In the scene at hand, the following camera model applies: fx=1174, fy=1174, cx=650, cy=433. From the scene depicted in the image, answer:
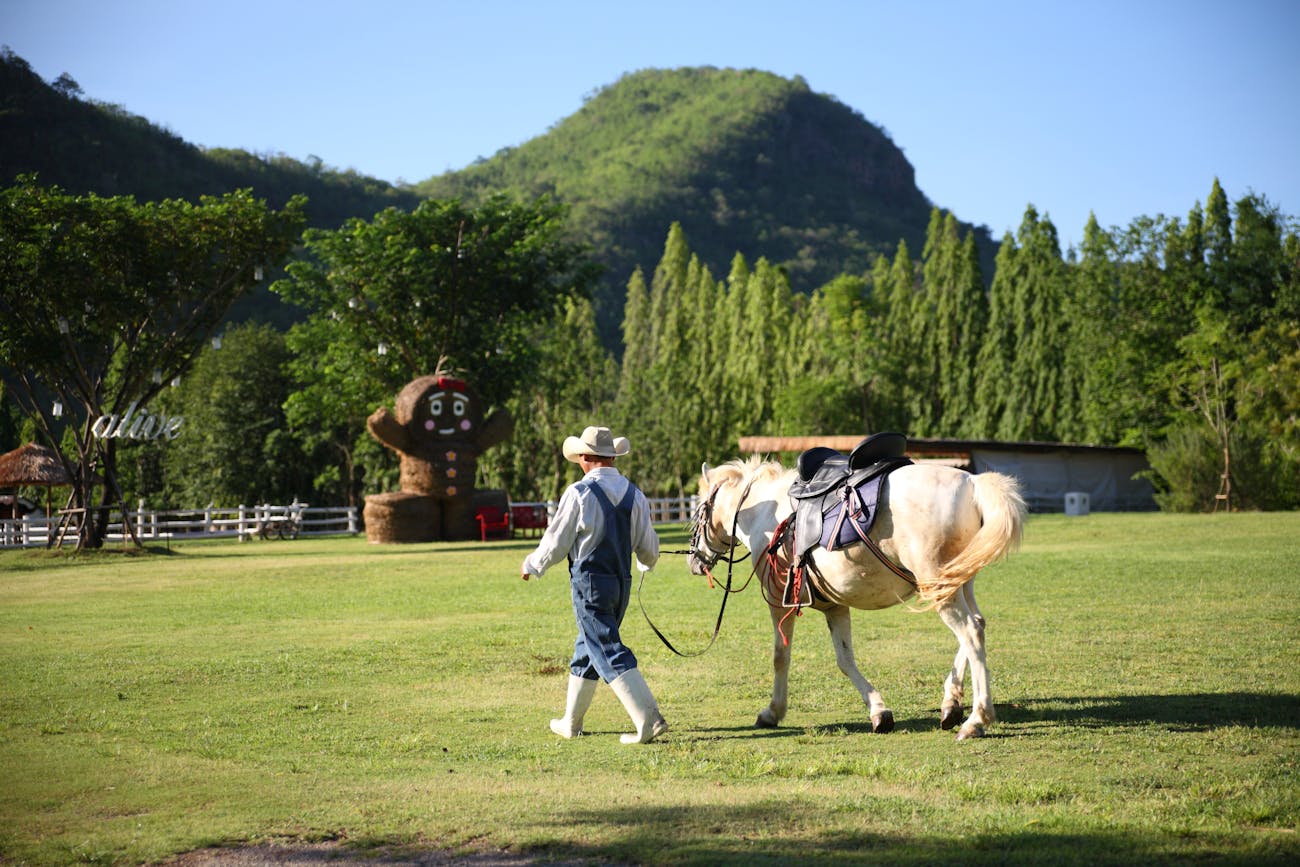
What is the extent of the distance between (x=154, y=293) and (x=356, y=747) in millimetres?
23523

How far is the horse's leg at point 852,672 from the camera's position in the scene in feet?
23.7

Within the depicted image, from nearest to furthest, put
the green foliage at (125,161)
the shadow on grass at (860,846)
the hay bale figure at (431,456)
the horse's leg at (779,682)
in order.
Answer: the shadow on grass at (860,846)
the horse's leg at (779,682)
the hay bale figure at (431,456)
the green foliage at (125,161)

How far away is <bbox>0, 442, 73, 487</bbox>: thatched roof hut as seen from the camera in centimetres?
3556

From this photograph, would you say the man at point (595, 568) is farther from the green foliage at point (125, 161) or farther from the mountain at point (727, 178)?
the mountain at point (727, 178)

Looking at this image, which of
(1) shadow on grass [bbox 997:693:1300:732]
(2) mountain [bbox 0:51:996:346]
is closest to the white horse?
(1) shadow on grass [bbox 997:693:1300:732]

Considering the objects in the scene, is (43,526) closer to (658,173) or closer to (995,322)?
(995,322)

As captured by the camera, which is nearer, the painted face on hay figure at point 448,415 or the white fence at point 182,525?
the painted face on hay figure at point 448,415

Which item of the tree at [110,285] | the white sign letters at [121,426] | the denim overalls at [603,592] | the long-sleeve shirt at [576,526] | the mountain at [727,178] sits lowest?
the denim overalls at [603,592]

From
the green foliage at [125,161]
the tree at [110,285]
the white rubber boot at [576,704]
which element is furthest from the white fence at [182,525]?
the white rubber boot at [576,704]

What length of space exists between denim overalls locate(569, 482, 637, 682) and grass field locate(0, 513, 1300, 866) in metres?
0.54

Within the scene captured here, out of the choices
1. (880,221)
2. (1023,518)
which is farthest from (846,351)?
(880,221)

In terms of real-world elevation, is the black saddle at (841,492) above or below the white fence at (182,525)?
above

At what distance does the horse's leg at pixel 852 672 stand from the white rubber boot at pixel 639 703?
4.29 feet

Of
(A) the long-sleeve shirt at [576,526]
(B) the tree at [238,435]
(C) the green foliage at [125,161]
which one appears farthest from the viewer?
(C) the green foliage at [125,161]
